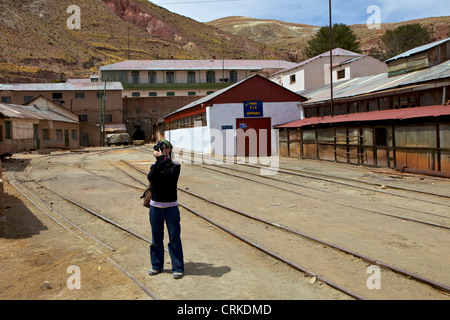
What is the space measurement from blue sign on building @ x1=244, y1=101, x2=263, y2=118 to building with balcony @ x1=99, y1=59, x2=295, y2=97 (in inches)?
1506

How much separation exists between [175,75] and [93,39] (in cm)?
5749

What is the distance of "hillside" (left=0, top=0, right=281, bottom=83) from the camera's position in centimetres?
8344

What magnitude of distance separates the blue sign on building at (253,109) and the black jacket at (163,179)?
23955 mm

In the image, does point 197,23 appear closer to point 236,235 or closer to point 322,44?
point 322,44

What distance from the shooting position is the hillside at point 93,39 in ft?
274

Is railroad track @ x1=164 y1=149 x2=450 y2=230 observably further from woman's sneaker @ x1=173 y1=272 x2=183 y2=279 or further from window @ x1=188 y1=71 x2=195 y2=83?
window @ x1=188 y1=71 x2=195 y2=83

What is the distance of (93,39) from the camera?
367 ft

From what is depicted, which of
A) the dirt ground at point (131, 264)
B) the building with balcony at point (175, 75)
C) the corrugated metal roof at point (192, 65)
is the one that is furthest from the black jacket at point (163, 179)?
the corrugated metal roof at point (192, 65)

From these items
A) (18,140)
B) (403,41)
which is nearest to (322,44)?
(403,41)

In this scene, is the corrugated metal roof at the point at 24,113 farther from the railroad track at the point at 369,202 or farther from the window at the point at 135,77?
the window at the point at 135,77

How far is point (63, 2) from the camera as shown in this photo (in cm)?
13300

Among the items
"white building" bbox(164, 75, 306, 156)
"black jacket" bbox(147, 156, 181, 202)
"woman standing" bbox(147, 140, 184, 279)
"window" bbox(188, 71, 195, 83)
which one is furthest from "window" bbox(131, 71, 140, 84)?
"black jacket" bbox(147, 156, 181, 202)

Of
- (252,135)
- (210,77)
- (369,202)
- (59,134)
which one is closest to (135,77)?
(210,77)

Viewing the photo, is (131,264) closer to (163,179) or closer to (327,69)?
(163,179)
